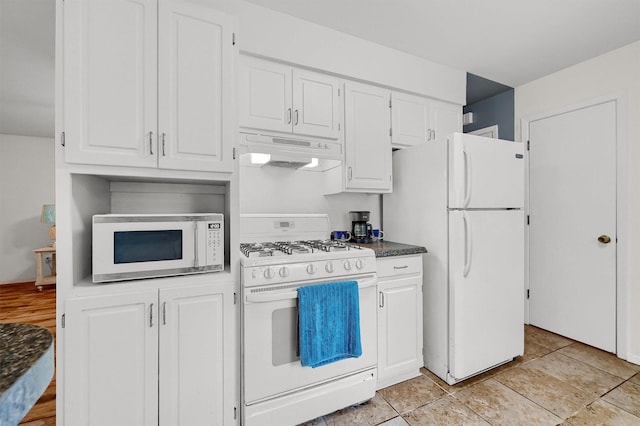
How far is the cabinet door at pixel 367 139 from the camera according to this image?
2.42 m

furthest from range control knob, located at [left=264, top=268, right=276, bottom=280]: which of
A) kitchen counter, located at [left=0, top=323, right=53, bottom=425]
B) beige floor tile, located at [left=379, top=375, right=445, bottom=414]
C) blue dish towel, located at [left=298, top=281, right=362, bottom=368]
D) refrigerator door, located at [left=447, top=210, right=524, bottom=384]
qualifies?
refrigerator door, located at [left=447, top=210, right=524, bottom=384]

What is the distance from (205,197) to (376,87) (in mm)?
1684

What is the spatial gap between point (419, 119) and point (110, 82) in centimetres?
236

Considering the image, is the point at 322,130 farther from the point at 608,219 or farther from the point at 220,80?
the point at 608,219

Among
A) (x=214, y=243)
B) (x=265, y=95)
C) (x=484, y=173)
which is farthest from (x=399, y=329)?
(x=265, y=95)

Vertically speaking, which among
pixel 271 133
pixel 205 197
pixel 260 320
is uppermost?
pixel 271 133

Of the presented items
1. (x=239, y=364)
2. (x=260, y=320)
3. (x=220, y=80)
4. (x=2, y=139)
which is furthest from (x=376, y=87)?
(x=2, y=139)

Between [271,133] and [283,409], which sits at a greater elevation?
[271,133]

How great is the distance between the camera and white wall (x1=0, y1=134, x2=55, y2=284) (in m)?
5.02

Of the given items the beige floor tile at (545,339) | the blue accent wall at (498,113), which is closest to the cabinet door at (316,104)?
the blue accent wall at (498,113)

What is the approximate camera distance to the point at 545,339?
2.88 meters

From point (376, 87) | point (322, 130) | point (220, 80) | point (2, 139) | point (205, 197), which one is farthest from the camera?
point (2, 139)

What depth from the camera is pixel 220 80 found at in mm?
1638

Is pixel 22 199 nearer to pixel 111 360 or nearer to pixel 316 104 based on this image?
pixel 111 360
